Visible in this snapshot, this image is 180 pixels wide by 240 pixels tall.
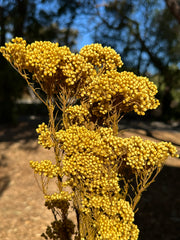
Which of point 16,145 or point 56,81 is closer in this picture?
point 56,81

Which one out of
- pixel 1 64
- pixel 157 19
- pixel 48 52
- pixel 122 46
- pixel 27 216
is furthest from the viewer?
pixel 157 19

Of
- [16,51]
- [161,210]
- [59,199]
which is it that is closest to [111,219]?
[59,199]

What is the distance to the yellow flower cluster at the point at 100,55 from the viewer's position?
1934 mm

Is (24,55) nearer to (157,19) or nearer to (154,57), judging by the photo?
(154,57)

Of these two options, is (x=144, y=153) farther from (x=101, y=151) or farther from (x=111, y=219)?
(x=111, y=219)

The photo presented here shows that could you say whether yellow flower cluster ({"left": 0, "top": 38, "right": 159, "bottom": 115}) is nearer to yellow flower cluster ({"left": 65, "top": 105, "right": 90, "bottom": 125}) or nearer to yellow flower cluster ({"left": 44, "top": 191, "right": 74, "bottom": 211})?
yellow flower cluster ({"left": 65, "top": 105, "right": 90, "bottom": 125})

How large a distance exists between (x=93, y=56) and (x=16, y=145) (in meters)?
6.81

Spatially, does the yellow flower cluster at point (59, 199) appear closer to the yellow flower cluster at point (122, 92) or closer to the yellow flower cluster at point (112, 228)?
the yellow flower cluster at point (112, 228)

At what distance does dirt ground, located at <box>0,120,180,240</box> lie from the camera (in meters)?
4.18

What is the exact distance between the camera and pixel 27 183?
19.4 feet

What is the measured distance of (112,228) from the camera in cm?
182

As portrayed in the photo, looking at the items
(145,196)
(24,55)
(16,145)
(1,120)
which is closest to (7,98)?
(1,120)

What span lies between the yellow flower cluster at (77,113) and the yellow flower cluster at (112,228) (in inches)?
34.1

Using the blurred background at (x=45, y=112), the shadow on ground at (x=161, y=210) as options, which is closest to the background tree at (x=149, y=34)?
the blurred background at (x=45, y=112)
